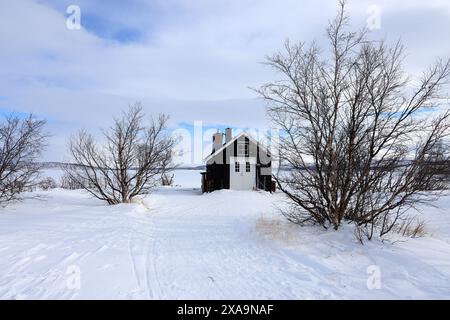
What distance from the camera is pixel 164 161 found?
64.5 feet

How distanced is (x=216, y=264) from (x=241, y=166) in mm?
Answer: 24508

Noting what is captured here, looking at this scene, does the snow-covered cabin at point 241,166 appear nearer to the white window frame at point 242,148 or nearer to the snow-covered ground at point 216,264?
the white window frame at point 242,148

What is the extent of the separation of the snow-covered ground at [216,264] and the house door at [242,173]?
20.2 m

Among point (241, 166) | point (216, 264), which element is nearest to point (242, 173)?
point (241, 166)

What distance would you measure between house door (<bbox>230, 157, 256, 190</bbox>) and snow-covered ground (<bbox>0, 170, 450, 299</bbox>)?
66.4 ft

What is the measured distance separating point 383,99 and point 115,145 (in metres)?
14.8

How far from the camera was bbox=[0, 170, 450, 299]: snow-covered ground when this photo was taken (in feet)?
15.0

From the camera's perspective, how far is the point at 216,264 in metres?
6.08

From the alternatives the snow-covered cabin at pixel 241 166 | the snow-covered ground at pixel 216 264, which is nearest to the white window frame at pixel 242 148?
the snow-covered cabin at pixel 241 166

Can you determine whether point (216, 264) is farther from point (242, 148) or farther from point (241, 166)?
point (242, 148)

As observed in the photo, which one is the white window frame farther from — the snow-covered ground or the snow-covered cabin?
the snow-covered ground

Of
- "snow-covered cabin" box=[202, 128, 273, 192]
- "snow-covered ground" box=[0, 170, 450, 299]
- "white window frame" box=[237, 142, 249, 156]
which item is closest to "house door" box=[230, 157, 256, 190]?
"snow-covered cabin" box=[202, 128, 273, 192]
